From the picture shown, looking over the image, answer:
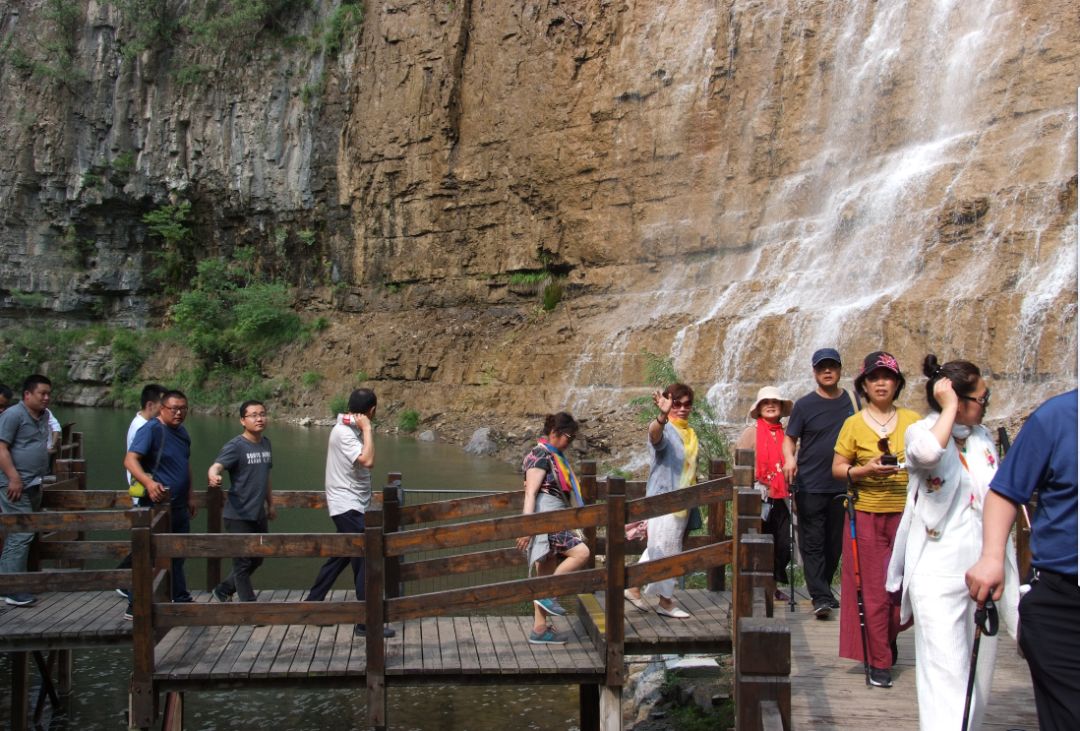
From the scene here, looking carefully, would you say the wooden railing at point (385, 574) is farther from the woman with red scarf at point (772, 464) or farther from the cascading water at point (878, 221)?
the cascading water at point (878, 221)

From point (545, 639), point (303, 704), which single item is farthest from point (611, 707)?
point (303, 704)

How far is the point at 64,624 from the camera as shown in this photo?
6.87 m

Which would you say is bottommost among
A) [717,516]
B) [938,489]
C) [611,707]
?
[611,707]

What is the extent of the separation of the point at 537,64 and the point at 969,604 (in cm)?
2938

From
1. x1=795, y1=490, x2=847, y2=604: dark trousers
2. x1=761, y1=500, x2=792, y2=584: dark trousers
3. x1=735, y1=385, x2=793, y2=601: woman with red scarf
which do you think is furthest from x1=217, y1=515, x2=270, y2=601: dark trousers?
x1=795, y1=490, x2=847, y2=604: dark trousers

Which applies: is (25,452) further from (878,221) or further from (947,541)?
(878,221)

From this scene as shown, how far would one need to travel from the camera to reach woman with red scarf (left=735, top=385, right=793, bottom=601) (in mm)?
7461

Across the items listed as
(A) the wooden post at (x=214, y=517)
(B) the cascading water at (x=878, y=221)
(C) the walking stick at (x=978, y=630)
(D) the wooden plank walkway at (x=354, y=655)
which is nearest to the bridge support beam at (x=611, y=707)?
(D) the wooden plank walkway at (x=354, y=655)

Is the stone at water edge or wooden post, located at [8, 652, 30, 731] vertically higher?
the stone at water edge

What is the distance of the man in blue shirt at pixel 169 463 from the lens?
7281 mm

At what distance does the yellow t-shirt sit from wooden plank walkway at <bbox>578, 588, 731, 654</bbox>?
1.34m

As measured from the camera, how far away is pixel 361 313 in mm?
37125

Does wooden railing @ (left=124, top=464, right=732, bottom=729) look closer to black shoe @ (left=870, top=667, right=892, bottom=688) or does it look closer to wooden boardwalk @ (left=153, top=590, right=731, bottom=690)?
wooden boardwalk @ (left=153, top=590, right=731, bottom=690)

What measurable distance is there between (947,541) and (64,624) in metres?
5.64
